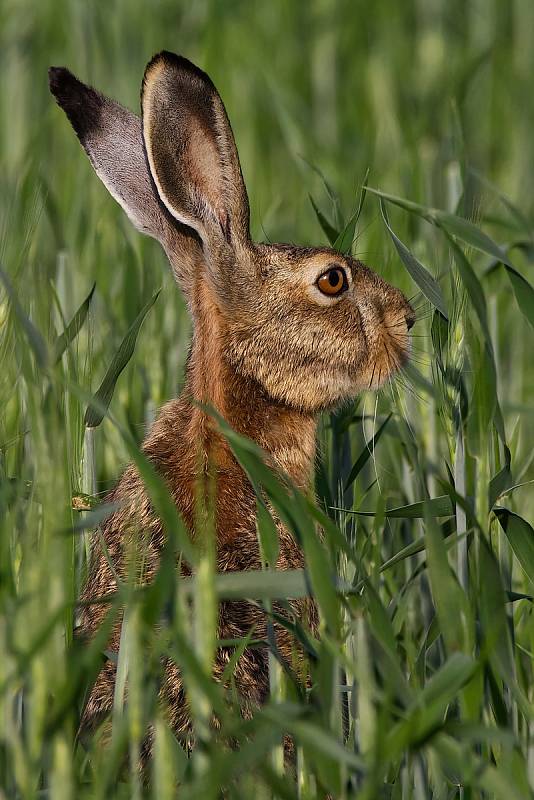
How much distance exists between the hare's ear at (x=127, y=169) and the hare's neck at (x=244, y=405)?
6.8 inches

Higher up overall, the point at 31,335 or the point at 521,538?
the point at 31,335

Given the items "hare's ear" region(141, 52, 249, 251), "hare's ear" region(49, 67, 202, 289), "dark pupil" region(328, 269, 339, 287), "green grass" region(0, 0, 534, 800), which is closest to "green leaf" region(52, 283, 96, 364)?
"green grass" region(0, 0, 534, 800)

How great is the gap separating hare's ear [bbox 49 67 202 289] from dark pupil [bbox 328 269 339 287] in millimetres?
462

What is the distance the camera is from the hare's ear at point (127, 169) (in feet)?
14.9

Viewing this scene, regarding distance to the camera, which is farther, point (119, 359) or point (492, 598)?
point (119, 359)

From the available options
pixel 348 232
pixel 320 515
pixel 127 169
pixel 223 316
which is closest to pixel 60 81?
pixel 127 169

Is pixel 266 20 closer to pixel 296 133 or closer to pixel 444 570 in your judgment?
pixel 296 133

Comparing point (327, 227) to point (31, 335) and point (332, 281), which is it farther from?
point (31, 335)

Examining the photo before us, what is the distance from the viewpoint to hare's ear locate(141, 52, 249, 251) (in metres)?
4.09

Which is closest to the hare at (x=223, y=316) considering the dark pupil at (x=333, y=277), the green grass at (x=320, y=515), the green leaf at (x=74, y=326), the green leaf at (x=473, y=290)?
the dark pupil at (x=333, y=277)

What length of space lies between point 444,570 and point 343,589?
0.28 metres

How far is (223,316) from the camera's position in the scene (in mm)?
4457

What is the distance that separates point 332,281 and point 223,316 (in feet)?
1.43

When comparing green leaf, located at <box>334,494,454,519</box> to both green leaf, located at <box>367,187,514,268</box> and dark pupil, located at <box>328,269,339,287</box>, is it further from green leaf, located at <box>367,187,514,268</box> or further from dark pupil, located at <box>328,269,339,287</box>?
dark pupil, located at <box>328,269,339,287</box>
